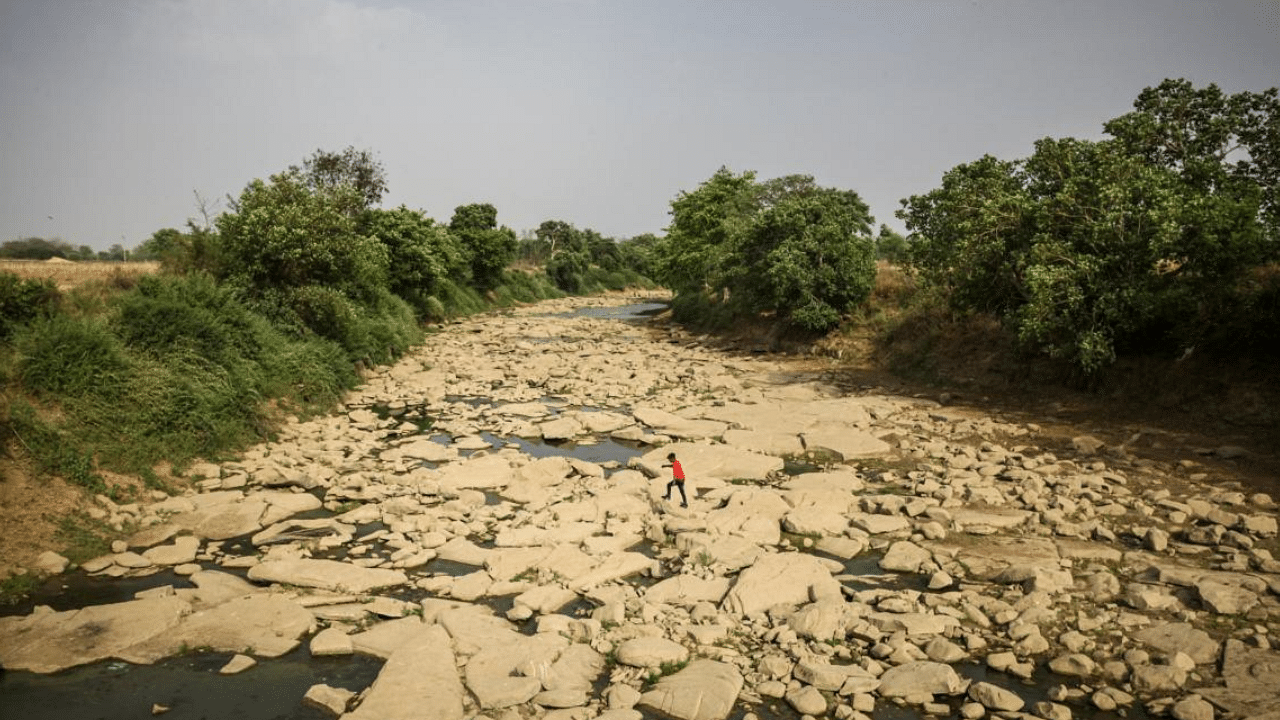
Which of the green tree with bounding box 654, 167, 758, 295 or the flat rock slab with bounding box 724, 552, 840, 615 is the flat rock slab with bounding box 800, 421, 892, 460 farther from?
the green tree with bounding box 654, 167, 758, 295

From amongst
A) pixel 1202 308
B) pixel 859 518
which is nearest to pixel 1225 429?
pixel 1202 308

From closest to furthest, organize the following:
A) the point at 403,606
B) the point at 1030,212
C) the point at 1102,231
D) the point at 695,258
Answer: the point at 403,606, the point at 1102,231, the point at 1030,212, the point at 695,258

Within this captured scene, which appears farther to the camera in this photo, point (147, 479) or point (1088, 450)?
point (1088, 450)

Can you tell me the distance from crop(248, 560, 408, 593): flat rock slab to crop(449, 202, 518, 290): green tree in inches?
1893

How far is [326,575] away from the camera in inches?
397

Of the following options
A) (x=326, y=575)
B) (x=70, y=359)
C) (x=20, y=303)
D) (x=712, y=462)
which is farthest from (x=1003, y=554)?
(x=20, y=303)

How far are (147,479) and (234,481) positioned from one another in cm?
145

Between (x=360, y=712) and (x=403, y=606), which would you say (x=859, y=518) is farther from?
(x=360, y=712)

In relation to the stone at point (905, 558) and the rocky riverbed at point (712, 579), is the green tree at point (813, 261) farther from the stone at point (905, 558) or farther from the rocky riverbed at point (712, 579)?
the stone at point (905, 558)

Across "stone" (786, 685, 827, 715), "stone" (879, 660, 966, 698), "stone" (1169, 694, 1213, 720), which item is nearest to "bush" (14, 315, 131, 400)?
"stone" (786, 685, 827, 715)

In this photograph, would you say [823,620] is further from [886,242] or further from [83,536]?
[886,242]

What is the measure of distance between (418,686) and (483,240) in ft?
175

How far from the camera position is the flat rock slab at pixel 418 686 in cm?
706

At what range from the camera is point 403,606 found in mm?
9273
